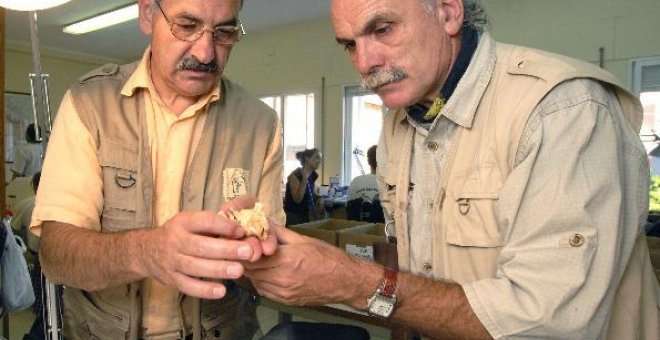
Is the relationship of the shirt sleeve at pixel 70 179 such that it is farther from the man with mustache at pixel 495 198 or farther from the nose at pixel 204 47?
the man with mustache at pixel 495 198

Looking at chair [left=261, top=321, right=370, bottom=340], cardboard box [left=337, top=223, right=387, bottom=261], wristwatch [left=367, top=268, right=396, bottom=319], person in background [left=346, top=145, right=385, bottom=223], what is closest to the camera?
wristwatch [left=367, top=268, right=396, bottom=319]

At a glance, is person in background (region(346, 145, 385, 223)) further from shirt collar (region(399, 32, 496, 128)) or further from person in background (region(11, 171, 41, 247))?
shirt collar (region(399, 32, 496, 128))

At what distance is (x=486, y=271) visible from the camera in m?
1.25

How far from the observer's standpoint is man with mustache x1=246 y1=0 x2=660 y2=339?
1026 mm

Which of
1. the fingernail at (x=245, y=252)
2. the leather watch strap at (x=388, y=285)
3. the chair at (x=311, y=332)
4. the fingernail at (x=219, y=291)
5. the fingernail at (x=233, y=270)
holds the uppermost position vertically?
the fingernail at (x=245, y=252)

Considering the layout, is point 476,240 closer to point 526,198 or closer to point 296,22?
point 526,198

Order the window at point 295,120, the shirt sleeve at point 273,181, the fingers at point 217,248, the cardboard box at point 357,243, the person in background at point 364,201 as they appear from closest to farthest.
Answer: the fingers at point 217,248, the shirt sleeve at point 273,181, the cardboard box at point 357,243, the person in background at point 364,201, the window at point 295,120

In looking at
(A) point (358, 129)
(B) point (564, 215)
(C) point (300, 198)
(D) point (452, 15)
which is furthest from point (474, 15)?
(A) point (358, 129)

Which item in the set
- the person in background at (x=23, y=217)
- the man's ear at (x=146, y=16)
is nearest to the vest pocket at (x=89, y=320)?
the man's ear at (x=146, y=16)

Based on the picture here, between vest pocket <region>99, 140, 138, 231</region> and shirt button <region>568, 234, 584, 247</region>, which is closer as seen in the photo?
shirt button <region>568, 234, 584, 247</region>

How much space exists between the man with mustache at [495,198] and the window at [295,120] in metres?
6.62

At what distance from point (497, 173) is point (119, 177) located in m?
1.01

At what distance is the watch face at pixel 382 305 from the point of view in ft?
3.65

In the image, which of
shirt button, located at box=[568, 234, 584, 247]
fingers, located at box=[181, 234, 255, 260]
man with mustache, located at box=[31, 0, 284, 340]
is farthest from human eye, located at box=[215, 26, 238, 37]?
shirt button, located at box=[568, 234, 584, 247]
